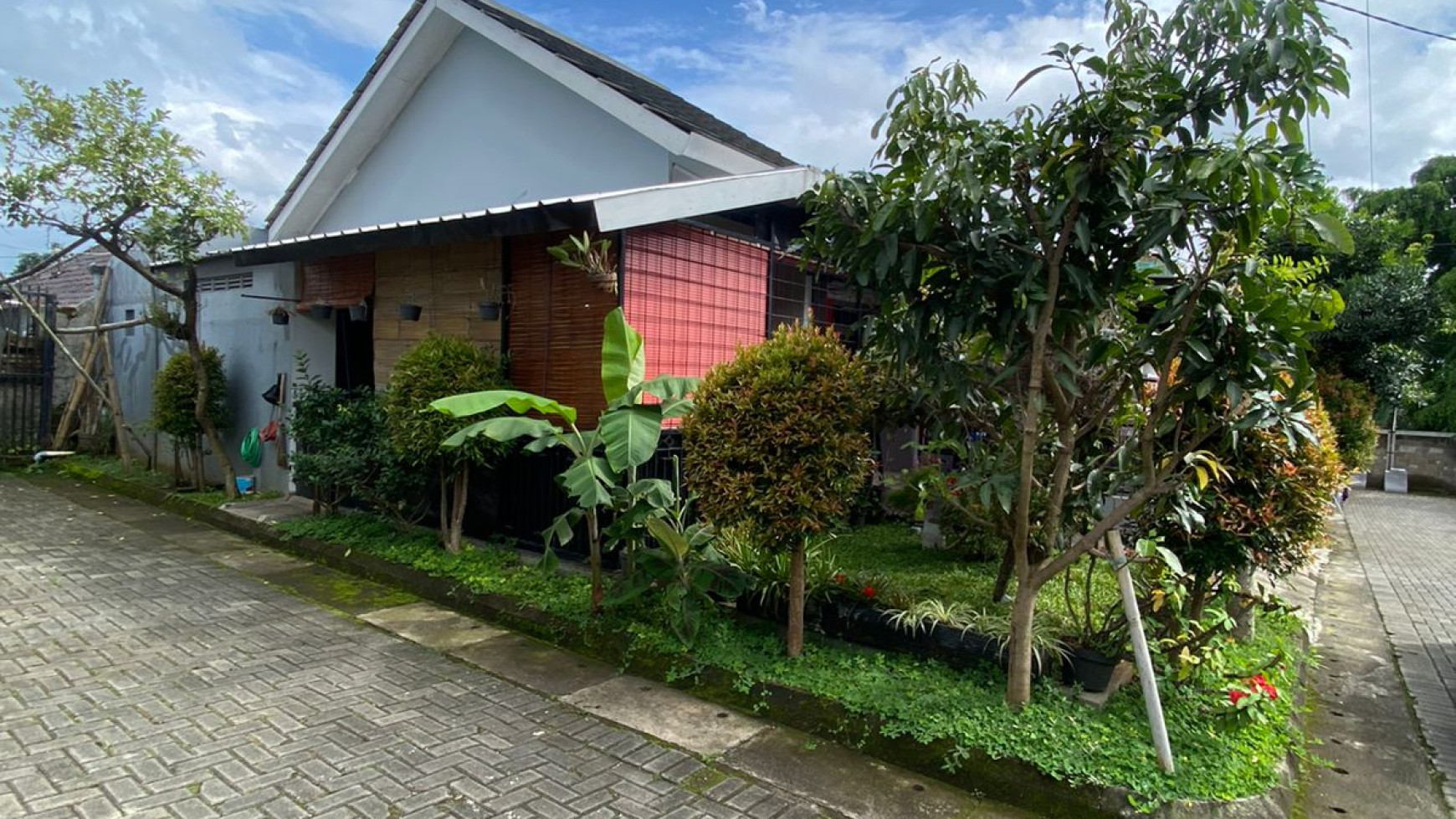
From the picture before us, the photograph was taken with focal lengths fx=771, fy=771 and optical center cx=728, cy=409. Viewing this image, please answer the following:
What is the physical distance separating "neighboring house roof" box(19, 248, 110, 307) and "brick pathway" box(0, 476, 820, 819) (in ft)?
41.1

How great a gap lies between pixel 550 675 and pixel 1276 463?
14.5 ft

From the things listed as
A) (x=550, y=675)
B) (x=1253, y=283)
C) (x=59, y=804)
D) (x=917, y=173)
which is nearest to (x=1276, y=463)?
(x=1253, y=283)

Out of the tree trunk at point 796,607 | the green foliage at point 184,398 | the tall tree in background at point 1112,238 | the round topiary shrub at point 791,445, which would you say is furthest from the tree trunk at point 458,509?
the green foliage at point 184,398

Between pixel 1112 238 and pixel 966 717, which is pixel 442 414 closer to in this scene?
pixel 966 717

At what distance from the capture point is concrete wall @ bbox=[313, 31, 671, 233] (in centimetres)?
901

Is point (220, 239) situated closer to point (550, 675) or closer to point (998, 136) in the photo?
point (550, 675)

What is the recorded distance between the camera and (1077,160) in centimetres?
335

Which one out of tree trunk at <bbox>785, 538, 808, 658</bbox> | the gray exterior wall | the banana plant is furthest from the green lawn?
the gray exterior wall

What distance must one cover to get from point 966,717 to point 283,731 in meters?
3.52

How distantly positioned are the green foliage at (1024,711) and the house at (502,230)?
2.83 metres

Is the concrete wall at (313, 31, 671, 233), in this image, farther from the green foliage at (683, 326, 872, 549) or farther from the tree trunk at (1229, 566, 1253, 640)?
the tree trunk at (1229, 566, 1253, 640)

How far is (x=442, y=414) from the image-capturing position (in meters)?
6.73

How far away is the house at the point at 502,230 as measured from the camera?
693 centimetres

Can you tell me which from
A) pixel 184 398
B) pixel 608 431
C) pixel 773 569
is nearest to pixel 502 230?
pixel 608 431
